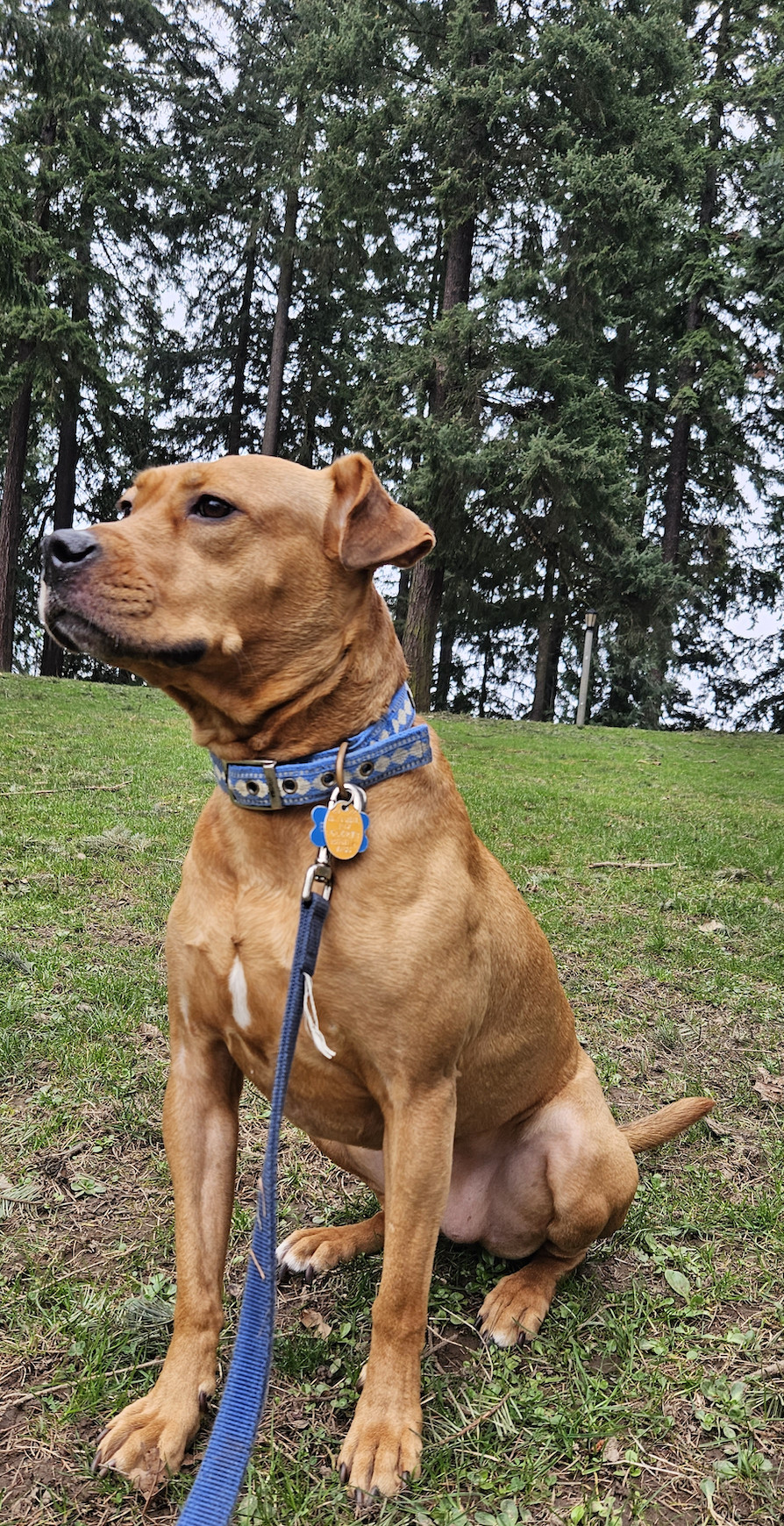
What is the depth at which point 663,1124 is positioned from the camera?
2.96 metres

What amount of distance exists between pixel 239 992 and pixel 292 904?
0.22 metres

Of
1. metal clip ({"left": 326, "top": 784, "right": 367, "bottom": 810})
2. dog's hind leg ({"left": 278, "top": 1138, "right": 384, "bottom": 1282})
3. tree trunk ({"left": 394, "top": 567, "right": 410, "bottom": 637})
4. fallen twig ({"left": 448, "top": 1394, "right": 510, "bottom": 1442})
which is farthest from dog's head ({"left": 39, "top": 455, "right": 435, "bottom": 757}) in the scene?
tree trunk ({"left": 394, "top": 567, "right": 410, "bottom": 637})

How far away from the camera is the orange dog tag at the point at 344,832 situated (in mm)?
2000

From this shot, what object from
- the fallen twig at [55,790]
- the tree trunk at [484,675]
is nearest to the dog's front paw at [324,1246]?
the fallen twig at [55,790]

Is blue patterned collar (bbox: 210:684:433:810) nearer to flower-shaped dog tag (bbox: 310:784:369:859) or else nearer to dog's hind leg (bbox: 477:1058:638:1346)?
flower-shaped dog tag (bbox: 310:784:369:859)

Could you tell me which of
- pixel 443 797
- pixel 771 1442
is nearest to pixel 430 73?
pixel 443 797

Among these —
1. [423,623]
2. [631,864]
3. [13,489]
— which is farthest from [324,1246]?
[13,489]

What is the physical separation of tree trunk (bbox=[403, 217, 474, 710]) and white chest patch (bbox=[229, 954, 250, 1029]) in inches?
562

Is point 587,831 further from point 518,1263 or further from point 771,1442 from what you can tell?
point 771,1442

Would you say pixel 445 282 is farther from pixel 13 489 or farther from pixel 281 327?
pixel 13 489

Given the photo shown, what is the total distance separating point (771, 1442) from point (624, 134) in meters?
19.3

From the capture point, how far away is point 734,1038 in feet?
14.4

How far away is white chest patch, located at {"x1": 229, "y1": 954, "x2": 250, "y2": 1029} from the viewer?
6.68 ft

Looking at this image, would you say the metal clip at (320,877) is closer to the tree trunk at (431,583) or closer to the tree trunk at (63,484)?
the tree trunk at (431,583)
